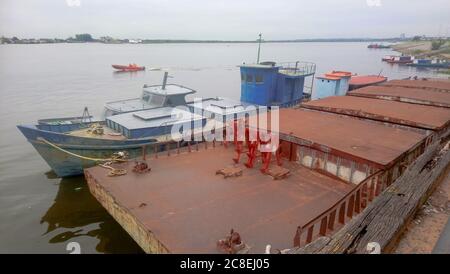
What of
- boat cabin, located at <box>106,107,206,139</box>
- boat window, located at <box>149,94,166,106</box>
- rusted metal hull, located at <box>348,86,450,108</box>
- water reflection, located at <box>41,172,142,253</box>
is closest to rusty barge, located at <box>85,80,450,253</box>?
water reflection, located at <box>41,172,142,253</box>

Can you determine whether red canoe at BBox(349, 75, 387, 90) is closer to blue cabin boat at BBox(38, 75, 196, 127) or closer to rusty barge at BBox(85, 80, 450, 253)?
blue cabin boat at BBox(38, 75, 196, 127)

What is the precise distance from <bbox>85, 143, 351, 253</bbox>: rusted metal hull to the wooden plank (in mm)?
1729

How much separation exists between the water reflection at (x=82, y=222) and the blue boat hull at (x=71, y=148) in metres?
1.03

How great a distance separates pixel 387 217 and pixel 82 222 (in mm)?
11091

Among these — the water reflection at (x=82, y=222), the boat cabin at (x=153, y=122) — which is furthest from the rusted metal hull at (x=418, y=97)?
the water reflection at (x=82, y=222)

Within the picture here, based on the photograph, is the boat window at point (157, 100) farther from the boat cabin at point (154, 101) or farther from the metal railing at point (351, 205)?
the metal railing at point (351, 205)

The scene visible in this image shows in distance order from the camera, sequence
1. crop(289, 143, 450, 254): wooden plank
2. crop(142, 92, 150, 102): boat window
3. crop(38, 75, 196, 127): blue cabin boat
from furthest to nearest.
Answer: crop(142, 92, 150, 102): boat window → crop(38, 75, 196, 127): blue cabin boat → crop(289, 143, 450, 254): wooden plank

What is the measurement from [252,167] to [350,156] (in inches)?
116

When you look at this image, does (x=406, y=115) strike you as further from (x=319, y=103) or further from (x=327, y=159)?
(x=327, y=159)

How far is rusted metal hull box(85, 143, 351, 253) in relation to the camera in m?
6.38

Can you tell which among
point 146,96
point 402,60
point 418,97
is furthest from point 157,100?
point 402,60

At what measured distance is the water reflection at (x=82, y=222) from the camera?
425 inches

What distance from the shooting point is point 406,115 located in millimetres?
11727
